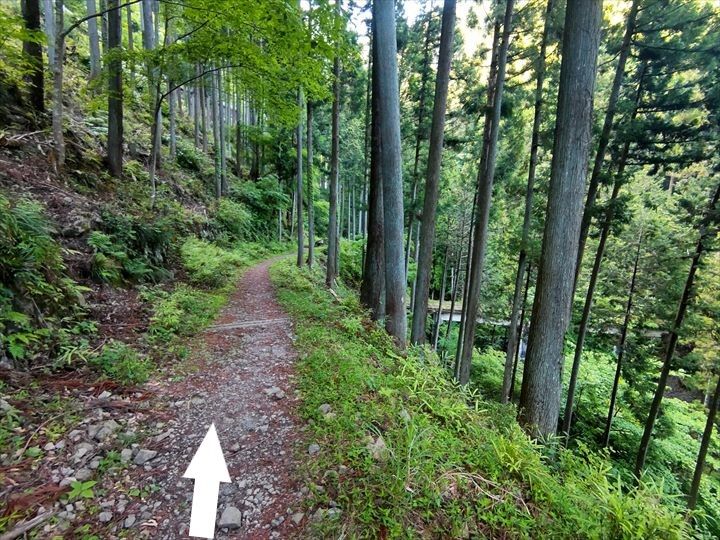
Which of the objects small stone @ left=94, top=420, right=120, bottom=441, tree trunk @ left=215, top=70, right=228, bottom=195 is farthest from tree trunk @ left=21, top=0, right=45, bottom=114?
small stone @ left=94, top=420, right=120, bottom=441

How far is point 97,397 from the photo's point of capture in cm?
328

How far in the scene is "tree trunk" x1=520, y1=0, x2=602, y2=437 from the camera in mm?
3902

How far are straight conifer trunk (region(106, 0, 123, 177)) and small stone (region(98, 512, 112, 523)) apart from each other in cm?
803

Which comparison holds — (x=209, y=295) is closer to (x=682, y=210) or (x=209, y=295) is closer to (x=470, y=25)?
(x=470, y=25)

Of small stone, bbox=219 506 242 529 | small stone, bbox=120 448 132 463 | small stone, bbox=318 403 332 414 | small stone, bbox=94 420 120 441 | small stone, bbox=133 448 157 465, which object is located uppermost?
small stone, bbox=94 420 120 441

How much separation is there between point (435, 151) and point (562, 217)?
3.32 m

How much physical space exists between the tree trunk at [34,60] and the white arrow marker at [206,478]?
8693 mm

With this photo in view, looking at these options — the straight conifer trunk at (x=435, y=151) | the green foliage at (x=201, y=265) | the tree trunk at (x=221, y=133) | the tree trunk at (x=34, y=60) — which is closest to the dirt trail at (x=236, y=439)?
the green foliage at (x=201, y=265)

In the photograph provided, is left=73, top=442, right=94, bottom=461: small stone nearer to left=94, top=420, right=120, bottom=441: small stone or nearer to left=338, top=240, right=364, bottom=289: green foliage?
left=94, top=420, right=120, bottom=441: small stone

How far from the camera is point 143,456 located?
9.15 ft

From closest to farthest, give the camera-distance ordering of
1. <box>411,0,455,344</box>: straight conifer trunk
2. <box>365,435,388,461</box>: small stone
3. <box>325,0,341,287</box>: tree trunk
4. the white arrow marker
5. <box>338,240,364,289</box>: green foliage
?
the white arrow marker < <box>365,435,388,461</box>: small stone < <box>411,0,455,344</box>: straight conifer trunk < <box>325,0,341,287</box>: tree trunk < <box>338,240,364,289</box>: green foliage

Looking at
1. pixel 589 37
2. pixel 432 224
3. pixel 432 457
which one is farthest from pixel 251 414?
pixel 589 37

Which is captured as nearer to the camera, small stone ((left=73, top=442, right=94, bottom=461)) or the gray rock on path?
small stone ((left=73, top=442, right=94, bottom=461))

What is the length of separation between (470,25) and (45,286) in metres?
11.2
